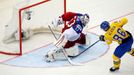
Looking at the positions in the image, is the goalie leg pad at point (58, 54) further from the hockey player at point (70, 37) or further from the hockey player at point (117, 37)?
the hockey player at point (117, 37)

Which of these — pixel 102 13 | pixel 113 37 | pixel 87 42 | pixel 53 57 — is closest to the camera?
pixel 113 37

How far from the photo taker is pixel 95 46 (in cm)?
382

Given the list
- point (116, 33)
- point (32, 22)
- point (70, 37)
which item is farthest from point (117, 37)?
point (32, 22)

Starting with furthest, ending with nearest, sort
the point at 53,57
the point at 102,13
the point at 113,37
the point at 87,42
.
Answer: the point at 102,13 → the point at 87,42 → the point at 53,57 → the point at 113,37

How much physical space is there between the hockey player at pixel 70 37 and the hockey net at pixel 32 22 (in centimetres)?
21

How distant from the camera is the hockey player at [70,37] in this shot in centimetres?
341

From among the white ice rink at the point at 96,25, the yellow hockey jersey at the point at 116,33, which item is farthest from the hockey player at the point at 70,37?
the yellow hockey jersey at the point at 116,33

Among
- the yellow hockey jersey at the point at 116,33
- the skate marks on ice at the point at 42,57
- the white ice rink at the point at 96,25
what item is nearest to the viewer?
the yellow hockey jersey at the point at 116,33

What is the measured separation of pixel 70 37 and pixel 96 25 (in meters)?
0.94

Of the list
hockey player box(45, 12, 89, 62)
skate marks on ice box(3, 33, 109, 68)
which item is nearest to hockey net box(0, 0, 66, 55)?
skate marks on ice box(3, 33, 109, 68)

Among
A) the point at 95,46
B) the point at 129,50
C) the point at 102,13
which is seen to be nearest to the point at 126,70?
the point at 129,50

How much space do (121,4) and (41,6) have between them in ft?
5.10

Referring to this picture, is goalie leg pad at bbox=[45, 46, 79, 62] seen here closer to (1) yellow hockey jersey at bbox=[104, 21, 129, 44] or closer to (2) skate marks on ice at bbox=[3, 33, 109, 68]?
(2) skate marks on ice at bbox=[3, 33, 109, 68]

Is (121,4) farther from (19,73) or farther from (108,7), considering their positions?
(19,73)
